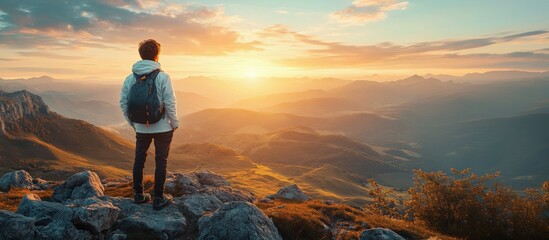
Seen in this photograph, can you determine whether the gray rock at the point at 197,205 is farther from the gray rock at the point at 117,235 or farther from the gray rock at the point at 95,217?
the gray rock at the point at 95,217

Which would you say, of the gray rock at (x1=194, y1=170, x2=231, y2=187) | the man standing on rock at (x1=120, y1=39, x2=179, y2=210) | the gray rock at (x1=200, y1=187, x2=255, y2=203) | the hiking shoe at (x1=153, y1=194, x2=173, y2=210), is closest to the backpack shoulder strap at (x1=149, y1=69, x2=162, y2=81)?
the man standing on rock at (x1=120, y1=39, x2=179, y2=210)

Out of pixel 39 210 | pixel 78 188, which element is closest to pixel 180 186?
pixel 78 188

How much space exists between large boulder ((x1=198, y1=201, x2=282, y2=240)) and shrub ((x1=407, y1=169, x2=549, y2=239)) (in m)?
15.2

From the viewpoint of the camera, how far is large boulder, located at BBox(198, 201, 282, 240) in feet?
36.1

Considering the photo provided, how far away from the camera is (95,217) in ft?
36.1

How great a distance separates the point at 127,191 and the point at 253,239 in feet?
40.9

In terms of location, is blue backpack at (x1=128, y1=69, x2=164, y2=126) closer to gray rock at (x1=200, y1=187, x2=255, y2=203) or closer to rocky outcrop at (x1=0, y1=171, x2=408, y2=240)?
→ rocky outcrop at (x1=0, y1=171, x2=408, y2=240)

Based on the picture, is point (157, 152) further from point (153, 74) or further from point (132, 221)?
point (153, 74)

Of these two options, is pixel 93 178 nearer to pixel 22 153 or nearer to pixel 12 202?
pixel 12 202

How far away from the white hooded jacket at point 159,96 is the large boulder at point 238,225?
12.7 ft

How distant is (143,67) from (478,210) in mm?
→ 24315

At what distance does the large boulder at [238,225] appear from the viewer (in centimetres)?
1101

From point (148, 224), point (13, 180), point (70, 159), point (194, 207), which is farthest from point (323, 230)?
point (70, 159)

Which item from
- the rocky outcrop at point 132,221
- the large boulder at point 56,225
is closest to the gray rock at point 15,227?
the rocky outcrop at point 132,221
